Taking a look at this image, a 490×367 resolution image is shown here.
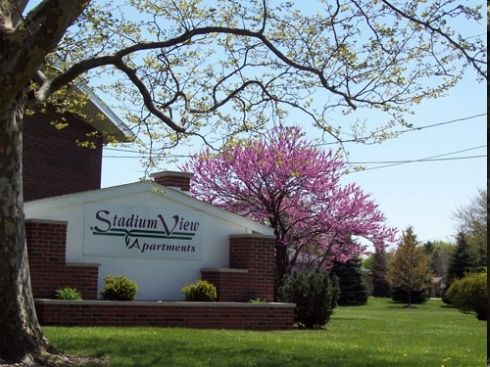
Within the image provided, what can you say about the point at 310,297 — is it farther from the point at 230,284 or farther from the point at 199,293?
the point at 199,293

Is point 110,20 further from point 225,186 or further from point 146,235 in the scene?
point 225,186

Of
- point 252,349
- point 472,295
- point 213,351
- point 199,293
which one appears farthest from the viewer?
point 472,295

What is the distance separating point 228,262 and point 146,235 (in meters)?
2.31

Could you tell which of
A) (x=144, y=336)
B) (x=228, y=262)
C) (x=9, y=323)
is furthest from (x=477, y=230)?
(x=9, y=323)

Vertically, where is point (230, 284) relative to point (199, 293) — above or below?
above

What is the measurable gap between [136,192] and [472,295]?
12.4 metres

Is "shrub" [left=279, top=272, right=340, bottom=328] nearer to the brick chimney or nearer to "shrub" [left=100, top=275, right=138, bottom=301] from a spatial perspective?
the brick chimney

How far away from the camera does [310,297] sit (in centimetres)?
1850

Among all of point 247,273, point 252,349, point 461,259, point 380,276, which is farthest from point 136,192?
point 380,276

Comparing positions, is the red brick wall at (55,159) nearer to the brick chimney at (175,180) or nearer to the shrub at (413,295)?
the brick chimney at (175,180)

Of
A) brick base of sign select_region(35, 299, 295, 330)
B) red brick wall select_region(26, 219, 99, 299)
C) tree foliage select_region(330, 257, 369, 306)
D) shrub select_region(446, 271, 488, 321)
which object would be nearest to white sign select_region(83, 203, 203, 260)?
red brick wall select_region(26, 219, 99, 299)

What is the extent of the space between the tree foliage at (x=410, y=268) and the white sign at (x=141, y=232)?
1274 inches

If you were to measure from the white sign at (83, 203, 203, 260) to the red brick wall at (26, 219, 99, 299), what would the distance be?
0.83 meters

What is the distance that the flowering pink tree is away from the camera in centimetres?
2481
